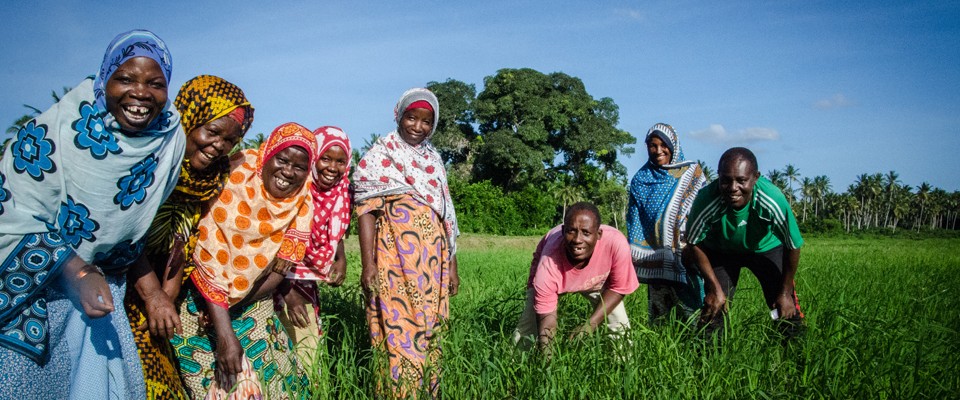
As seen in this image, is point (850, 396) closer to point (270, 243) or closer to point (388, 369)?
point (388, 369)

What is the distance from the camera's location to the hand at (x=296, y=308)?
350cm

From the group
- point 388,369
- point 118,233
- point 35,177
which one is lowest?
point 388,369

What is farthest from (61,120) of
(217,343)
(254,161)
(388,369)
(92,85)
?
(388,369)

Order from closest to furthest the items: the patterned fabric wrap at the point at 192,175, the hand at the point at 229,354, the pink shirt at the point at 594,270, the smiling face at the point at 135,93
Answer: the smiling face at the point at 135,93, the patterned fabric wrap at the point at 192,175, the hand at the point at 229,354, the pink shirt at the point at 594,270

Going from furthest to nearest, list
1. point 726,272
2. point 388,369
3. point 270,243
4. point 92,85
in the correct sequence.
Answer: point 726,272
point 388,369
point 270,243
point 92,85

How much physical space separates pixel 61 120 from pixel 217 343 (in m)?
1.25

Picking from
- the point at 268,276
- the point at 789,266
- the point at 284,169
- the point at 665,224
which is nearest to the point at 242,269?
the point at 268,276

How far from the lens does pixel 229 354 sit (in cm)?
279

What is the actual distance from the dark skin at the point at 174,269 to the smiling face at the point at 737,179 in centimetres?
259

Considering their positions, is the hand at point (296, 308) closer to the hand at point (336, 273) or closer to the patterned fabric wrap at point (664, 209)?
the hand at point (336, 273)

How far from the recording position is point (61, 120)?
6.60ft

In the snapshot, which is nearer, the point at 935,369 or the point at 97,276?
the point at 97,276

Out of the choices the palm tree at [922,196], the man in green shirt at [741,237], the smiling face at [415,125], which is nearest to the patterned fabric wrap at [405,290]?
the smiling face at [415,125]

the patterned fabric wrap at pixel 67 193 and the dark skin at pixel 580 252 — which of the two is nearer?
the patterned fabric wrap at pixel 67 193
